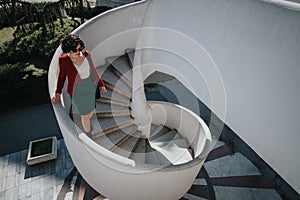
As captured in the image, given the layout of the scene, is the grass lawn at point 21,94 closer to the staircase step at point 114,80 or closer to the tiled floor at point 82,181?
the tiled floor at point 82,181

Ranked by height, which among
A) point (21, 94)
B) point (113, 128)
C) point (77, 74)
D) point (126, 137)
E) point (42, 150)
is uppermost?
point (77, 74)

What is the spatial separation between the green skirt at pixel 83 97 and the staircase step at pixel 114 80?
151 cm

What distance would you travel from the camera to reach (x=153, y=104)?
641cm

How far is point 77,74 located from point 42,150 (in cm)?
321

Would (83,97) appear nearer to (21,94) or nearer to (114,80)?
(114,80)

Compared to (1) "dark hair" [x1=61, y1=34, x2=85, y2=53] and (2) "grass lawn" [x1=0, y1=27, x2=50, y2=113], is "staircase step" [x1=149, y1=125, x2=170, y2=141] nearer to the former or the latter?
(1) "dark hair" [x1=61, y1=34, x2=85, y2=53]

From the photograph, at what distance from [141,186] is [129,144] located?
1.59m

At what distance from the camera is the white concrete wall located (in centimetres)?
388

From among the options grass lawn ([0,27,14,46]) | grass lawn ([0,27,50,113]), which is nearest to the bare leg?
grass lawn ([0,27,50,113])

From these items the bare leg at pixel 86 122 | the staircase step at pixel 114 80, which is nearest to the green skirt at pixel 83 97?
the bare leg at pixel 86 122

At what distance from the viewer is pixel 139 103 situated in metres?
5.57

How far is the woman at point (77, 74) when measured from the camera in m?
4.19

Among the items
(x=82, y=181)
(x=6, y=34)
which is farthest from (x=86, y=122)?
(x=6, y=34)

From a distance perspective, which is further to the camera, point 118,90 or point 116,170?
point 118,90
